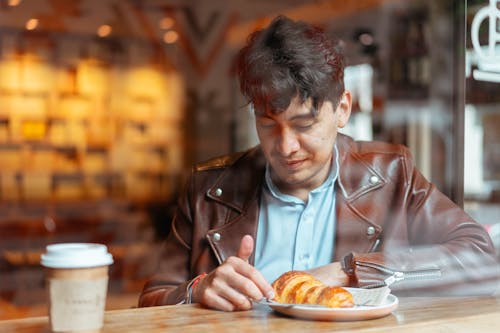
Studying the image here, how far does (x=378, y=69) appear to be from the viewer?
3.82 meters

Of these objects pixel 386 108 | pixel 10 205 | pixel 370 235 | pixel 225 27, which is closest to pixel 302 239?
pixel 370 235

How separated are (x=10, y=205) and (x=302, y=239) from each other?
3.86 metres

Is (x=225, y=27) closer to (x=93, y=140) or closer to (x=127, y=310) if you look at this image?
(x=93, y=140)

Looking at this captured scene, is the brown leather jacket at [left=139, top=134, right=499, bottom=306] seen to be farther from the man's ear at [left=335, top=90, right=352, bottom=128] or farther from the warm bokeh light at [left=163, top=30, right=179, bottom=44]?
the warm bokeh light at [left=163, top=30, right=179, bottom=44]

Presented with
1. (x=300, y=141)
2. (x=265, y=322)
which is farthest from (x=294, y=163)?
(x=265, y=322)

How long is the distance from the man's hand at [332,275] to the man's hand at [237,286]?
235mm

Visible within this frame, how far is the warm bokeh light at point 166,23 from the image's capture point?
5.78 m

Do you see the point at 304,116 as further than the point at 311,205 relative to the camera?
No

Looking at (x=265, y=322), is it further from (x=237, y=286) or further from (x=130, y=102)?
(x=130, y=102)

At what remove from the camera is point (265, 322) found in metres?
1.23

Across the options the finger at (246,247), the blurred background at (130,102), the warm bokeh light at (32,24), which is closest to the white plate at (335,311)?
the finger at (246,247)

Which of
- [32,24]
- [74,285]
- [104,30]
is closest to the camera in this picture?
[74,285]

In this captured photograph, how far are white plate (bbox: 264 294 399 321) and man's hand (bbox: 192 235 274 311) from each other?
5cm

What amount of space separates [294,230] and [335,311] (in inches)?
18.7
